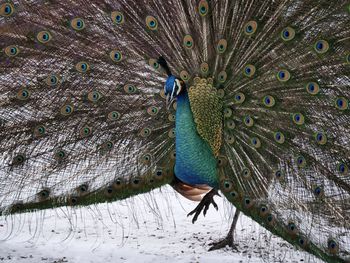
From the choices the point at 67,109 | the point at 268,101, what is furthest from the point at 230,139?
the point at 67,109

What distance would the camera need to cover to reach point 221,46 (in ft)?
9.12

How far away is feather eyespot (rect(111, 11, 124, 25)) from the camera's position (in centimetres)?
281

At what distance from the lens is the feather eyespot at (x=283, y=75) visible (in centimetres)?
264

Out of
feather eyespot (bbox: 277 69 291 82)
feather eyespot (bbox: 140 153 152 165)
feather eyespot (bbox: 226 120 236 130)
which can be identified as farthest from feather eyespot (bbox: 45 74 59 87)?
feather eyespot (bbox: 277 69 291 82)

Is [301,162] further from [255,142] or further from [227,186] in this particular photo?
[227,186]

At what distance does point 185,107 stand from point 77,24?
2.70ft

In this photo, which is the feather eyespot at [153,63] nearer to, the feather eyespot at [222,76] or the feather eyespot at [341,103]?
the feather eyespot at [222,76]

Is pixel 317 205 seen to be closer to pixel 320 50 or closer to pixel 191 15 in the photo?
pixel 320 50

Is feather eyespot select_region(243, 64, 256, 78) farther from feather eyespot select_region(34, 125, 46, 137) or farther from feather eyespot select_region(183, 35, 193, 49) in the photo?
feather eyespot select_region(34, 125, 46, 137)

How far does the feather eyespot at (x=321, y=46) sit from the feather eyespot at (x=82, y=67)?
134 centimetres

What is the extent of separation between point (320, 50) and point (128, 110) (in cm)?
121

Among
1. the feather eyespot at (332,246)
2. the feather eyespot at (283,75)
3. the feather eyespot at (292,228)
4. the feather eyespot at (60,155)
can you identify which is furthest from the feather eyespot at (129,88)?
the feather eyespot at (332,246)

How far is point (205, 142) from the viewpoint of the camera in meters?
2.90

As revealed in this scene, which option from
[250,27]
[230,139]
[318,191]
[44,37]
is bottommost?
[318,191]
